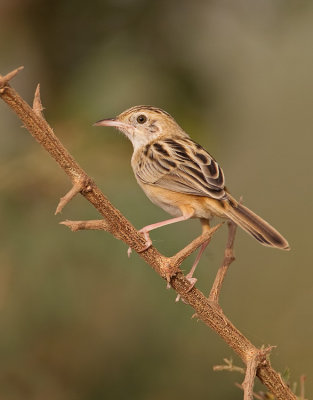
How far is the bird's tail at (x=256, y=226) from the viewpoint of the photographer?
8.27ft

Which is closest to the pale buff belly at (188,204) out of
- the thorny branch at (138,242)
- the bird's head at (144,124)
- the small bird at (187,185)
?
the small bird at (187,185)

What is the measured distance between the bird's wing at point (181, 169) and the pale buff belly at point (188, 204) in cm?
4

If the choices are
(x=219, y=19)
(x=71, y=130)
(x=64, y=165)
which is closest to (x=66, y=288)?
(x=71, y=130)

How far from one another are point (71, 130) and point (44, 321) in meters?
1.26

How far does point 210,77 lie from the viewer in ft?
16.1

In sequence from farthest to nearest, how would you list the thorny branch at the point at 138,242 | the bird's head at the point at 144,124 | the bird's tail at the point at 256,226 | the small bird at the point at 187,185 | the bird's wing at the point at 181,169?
the bird's head at the point at 144,124 < the bird's wing at the point at 181,169 < the small bird at the point at 187,185 < the bird's tail at the point at 256,226 < the thorny branch at the point at 138,242

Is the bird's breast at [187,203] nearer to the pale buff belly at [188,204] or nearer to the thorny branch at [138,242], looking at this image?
the pale buff belly at [188,204]

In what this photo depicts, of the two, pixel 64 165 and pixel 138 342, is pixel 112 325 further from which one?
pixel 64 165

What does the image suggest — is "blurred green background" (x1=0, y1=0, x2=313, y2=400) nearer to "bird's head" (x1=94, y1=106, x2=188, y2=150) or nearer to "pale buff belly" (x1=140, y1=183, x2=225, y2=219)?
"bird's head" (x1=94, y1=106, x2=188, y2=150)

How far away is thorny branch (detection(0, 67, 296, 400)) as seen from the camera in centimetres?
178

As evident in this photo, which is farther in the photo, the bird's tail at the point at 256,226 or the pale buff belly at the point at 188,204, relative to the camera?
the pale buff belly at the point at 188,204

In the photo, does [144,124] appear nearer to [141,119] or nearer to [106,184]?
[141,119]

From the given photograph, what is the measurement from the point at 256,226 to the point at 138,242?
796mm

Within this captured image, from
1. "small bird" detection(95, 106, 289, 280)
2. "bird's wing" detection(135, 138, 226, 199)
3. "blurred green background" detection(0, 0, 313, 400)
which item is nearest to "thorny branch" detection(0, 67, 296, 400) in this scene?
"small bird" detection(95, 106, 289, 280)
